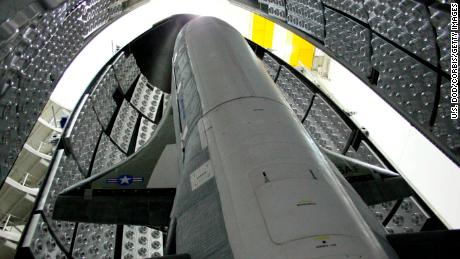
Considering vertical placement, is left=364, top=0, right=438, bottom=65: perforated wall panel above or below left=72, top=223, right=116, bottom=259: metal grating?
above

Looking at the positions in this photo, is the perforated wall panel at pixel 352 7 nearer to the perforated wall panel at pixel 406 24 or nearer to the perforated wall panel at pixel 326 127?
the perforated wall panel at pixel 406 24

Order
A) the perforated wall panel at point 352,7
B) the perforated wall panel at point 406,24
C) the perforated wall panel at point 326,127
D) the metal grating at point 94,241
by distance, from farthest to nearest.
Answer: the perforated wall panel at point 326,127, the perforated wall panel at point 352,7, the metal grating at point 94,241, the perforated wall panel at point 406,24

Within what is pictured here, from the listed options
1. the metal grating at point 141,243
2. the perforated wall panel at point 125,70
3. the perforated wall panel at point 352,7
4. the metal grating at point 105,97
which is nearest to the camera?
the perforated wall panel at point 352,7

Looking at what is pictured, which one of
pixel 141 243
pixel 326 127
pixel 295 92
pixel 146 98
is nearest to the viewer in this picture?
pixel 141 243

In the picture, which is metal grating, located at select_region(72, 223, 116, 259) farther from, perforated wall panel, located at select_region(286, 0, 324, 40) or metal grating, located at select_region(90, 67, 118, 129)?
perforated wall panel, located at select_region(286, 0, 324, 40)

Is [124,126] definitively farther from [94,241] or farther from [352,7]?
[352,7]

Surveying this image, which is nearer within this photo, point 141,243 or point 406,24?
point 406,24

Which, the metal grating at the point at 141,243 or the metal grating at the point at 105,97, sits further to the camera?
the metal grating at the point at 105,97

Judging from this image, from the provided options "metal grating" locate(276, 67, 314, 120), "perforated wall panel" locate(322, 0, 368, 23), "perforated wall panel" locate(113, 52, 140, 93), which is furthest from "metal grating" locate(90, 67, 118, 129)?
"perforated wall panel" locate(322, 0, 368, 23)

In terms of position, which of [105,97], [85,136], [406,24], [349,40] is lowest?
[85,136]

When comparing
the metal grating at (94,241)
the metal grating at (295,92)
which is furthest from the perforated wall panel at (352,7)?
the metal grating at (94,241)

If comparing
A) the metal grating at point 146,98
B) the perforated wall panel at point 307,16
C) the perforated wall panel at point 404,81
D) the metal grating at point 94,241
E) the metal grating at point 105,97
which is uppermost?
the perforated wall panel at point 307,16

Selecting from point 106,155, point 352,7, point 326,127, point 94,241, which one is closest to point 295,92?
point 326,127

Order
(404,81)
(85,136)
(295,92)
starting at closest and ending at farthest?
(404,81) < (85,136) < (295,92)
